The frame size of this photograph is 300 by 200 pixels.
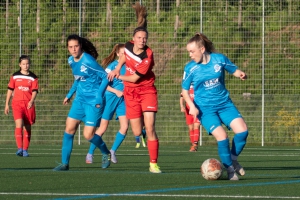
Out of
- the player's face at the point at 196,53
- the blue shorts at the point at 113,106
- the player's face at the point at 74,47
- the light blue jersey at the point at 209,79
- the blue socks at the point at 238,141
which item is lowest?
the blue socks at the point at 238,141

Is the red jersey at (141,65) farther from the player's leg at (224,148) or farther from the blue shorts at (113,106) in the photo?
the blue shorts at (113,106)

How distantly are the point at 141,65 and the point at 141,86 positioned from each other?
30 cm

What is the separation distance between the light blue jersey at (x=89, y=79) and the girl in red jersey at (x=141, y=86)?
749 mm

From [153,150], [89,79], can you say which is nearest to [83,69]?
[89,79]

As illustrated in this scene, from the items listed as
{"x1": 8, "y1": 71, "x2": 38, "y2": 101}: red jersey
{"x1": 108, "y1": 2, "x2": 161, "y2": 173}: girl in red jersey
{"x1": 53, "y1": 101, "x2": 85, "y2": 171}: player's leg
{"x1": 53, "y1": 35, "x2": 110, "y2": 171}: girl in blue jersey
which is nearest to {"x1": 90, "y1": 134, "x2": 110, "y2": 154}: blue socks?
{"x1": 53, "y1": 35, "x2": 110, "y2": 171}: girl in blue jersey

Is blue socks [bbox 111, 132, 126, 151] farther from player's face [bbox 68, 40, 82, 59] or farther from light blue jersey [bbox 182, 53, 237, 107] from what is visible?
light blue jersey [bbox 182, 53, 237, 107]

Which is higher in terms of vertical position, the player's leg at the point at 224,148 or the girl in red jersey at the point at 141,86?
the girl in red jersey at the point at 141,86

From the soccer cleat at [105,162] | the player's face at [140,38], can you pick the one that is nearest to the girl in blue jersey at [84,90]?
the soccer cleat at [105,162]

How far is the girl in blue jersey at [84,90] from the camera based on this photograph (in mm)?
11828

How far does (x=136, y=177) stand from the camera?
10.4 m

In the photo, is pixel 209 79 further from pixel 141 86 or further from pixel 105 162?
pixel 105 162

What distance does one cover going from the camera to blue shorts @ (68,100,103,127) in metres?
11.9

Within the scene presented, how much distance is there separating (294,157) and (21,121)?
A: 539 cm

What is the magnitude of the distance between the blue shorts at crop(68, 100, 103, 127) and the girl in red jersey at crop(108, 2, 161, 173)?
0.85 meters
